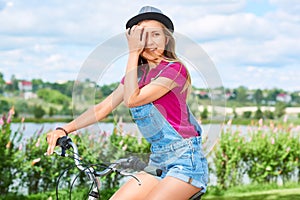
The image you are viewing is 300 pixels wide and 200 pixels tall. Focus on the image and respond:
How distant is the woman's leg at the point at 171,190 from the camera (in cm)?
231

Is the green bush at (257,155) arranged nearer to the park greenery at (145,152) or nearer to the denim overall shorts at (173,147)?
the park greenery at (145,152)

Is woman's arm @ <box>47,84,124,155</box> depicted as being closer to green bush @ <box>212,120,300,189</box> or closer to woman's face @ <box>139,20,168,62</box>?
woman's face @ <box>139,20,168,62</box>

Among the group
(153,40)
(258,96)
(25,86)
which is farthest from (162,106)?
(258,96)

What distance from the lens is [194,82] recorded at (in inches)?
98.2

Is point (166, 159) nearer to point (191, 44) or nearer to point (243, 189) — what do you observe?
point (191, 44)

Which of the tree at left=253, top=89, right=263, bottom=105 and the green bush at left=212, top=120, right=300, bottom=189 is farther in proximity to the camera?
the tree at left=253, top=89, right=263, bottom=105

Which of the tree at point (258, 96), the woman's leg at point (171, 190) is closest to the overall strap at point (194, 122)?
the woman's leg at point (171, 190)

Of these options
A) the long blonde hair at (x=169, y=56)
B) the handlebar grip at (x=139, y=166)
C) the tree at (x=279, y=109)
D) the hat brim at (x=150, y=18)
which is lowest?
the handlebar grip at (x=139, y=166)

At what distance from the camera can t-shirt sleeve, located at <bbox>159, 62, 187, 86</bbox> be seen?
2.31 m

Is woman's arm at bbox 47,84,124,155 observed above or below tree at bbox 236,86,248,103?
below

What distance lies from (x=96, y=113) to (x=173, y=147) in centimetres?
46

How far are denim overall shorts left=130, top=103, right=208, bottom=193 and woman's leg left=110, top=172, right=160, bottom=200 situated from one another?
0.31 feet

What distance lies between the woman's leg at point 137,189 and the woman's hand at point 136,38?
0.63 metres

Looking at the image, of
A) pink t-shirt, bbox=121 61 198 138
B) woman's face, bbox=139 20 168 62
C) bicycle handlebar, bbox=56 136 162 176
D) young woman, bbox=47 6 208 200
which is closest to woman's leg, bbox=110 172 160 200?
young woman, bbox=47 6 208 200
